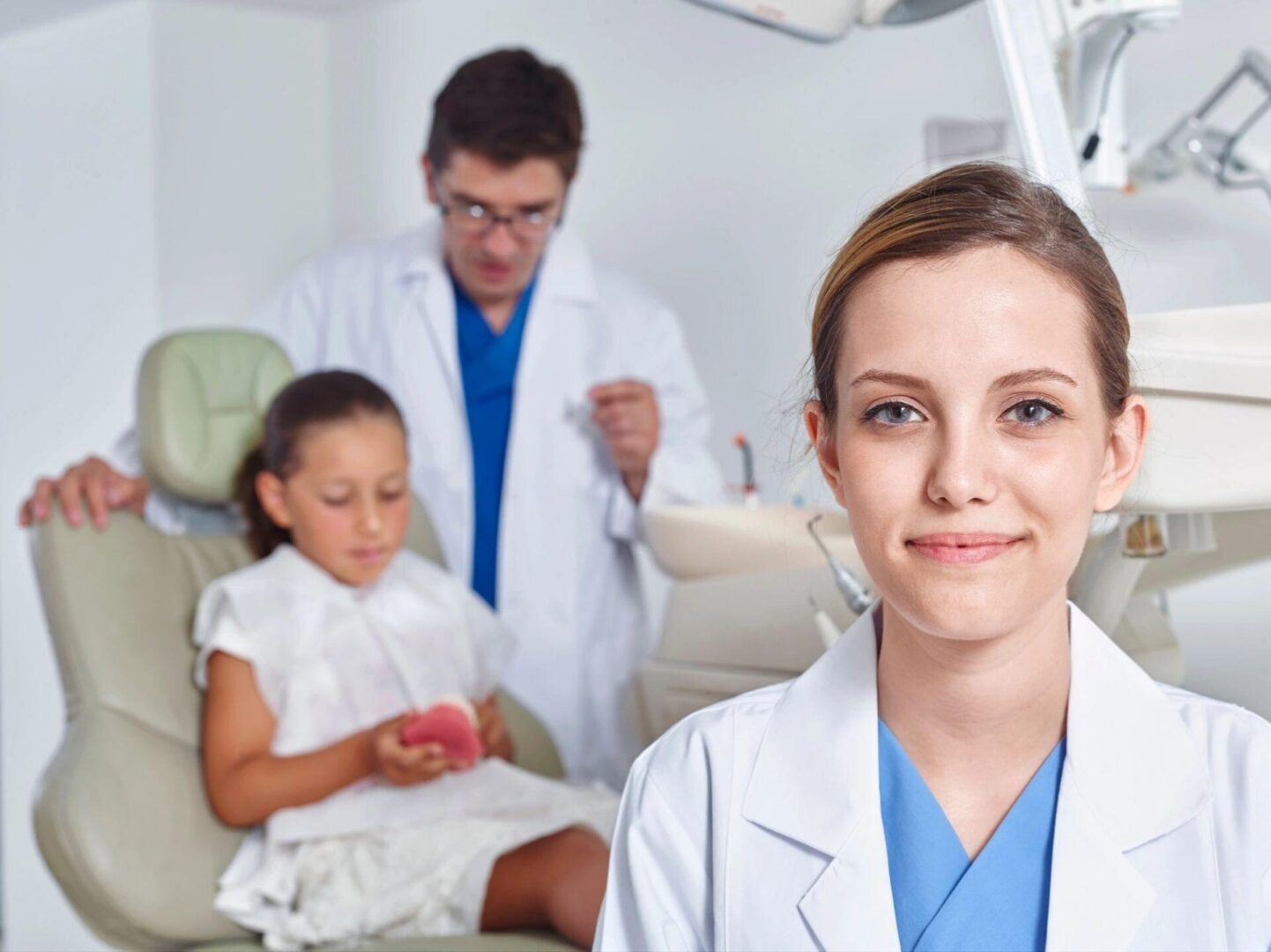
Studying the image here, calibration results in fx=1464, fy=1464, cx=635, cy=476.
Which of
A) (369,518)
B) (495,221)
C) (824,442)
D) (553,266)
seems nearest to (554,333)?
(553,266)

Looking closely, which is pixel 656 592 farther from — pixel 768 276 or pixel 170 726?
pixel 170 726

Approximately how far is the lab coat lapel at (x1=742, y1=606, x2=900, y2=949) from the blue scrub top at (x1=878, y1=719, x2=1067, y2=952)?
16 mm

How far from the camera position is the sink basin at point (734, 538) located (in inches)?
56.9

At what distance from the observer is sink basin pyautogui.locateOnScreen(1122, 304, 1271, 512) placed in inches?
38.2

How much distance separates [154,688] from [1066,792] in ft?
3.55

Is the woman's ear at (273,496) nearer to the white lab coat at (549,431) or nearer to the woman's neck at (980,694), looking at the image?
the white lab coat at (549,431)

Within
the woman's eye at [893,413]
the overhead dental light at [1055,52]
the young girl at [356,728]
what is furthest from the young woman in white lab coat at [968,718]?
the young girl at [356,728]

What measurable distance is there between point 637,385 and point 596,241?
0.60 m

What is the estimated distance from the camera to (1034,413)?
0.82m

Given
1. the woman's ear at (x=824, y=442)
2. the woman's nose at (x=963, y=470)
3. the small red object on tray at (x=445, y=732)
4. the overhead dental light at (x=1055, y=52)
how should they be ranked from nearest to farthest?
the woman's nose at (x=963, y=470) < the woman's ear at (x=824, y=442) < the overhead dental light at (x=1055, y=52) < the small red object on tray at (x=445, y=732)

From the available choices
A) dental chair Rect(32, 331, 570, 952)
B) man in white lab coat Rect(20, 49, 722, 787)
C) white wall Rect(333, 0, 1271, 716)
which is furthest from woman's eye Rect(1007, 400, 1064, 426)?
man in white lab coat Rect(20, 49, 722, 787)

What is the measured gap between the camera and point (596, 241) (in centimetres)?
260

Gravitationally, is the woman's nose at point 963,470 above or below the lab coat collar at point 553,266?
below

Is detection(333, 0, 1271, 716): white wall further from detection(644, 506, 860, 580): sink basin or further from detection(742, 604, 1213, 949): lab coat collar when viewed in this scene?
detection(742, 604, 1213, 949): lab coat collar
